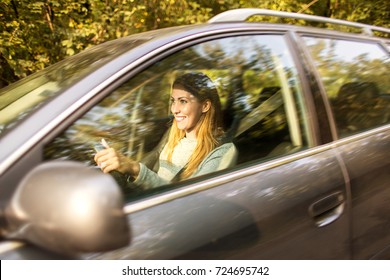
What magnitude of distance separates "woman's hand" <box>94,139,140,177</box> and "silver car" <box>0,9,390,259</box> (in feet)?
0.16

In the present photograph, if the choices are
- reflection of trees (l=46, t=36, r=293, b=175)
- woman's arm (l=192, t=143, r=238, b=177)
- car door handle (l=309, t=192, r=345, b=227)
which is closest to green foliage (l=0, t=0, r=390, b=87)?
reflection of trees (l=46, t=36, r=293, b=175)

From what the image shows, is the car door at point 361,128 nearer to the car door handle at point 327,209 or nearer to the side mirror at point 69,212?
the car door handle at point 327,209

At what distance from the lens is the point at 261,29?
78.7 inches

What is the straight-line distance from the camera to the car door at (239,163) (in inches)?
52.7

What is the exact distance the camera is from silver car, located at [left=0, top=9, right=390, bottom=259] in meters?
1.03

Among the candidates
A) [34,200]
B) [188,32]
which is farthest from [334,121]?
[34,200]

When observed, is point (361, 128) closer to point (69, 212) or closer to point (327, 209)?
point (327, 209)

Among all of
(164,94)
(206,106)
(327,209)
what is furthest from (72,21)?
(327,209)

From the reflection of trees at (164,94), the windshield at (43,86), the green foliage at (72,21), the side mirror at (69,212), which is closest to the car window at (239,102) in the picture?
the reflection of trees at (164,94)

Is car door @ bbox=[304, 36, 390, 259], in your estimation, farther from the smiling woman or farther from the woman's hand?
the woman's hand

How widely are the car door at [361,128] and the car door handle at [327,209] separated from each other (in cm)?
11

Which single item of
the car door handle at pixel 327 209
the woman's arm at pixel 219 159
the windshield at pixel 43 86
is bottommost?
the car door handle at pixel 327 209
